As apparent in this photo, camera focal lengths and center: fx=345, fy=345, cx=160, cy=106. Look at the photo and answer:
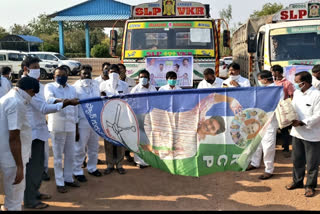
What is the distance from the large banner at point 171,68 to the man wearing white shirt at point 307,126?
3276mm

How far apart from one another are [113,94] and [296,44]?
4543 mm

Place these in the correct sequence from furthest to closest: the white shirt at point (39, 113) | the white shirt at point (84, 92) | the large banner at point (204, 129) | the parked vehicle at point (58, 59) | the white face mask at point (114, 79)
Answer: the parked vehicle at point (58, 59), the white face mask at point (114, 79), the white shirt at point (84, 92), the white shirt at point (39, 113), the large banner at point (204, 129)

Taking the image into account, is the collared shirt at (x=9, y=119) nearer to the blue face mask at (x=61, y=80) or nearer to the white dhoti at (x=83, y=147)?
the blue face mask at (x=61, y=80)

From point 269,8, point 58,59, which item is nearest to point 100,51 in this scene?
point 58,59

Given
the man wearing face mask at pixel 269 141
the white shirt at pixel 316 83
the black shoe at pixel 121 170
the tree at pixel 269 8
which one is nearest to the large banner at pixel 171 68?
the man wearing face mask at pixel 269 141

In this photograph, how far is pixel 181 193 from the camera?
17.1ft

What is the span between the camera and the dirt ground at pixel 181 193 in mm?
4766

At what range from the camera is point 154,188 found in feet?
17.9

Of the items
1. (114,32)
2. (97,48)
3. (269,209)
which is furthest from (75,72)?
(269,209)

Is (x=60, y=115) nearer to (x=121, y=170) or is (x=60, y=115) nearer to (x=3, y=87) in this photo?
(x=121, y=170)

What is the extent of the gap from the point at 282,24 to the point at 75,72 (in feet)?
64.1

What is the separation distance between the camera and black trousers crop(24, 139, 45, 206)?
471 centimetres

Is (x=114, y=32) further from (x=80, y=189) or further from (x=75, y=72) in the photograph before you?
(x=75, y=72)

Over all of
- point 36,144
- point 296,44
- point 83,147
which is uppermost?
point 296,44
